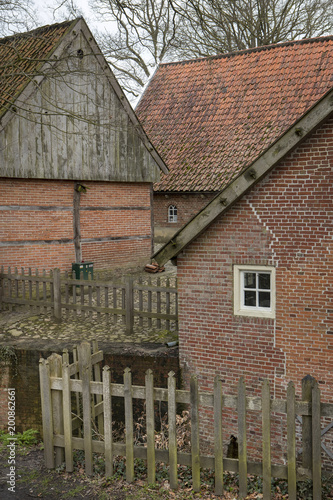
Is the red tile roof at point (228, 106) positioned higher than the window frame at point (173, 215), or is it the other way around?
the red tile roof at point (228, 106)

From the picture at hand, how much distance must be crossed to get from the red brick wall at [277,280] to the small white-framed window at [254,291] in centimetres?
10

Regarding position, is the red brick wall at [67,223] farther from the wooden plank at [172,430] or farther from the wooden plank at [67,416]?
the wooden plank at [172,430]

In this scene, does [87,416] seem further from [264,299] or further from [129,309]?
[129,309]

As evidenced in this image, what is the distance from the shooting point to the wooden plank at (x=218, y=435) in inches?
208

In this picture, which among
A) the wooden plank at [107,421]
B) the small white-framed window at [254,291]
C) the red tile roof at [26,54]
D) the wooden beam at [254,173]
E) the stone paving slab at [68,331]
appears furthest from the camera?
the red tile roof at [26,54]

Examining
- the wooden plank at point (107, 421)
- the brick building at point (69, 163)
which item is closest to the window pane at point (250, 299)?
the wooden plank at point (107, 421)

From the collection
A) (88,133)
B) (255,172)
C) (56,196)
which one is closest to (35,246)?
(56,196)

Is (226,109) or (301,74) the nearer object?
(301,74)

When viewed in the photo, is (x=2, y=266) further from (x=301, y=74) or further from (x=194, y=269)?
(x=301, y=74)

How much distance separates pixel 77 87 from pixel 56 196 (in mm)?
2826

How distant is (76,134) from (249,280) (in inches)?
295

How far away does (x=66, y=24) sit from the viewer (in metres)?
13.0

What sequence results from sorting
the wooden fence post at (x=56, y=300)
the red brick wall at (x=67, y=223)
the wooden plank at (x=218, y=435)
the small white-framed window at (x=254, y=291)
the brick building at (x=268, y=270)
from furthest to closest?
the red brick wall at (x=67, y=223) → the wooden fence post at (x=56, y=300) → the small white-framed window at (x=254, y=291) → the brick building at (x=268, y=270) → the wooden plank at (x=218, y=435)

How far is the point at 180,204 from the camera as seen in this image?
18562 millimetres
